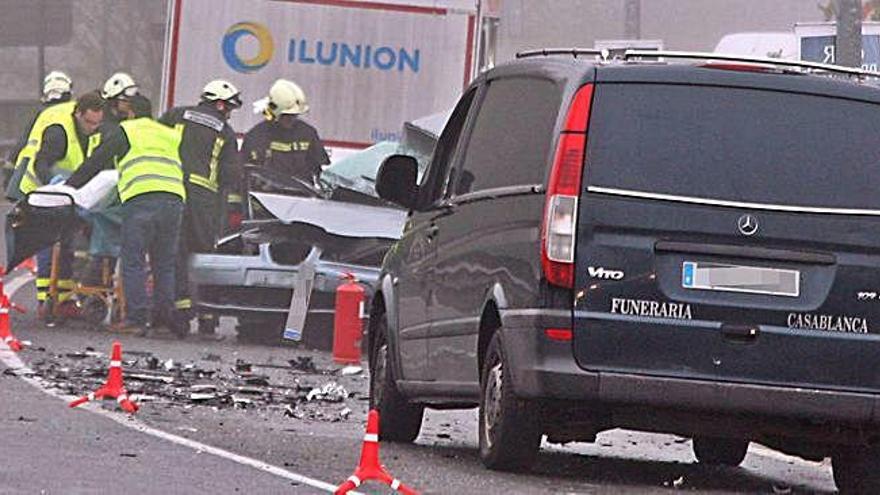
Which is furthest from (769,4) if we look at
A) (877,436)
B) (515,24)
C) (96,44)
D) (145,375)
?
(877,436)

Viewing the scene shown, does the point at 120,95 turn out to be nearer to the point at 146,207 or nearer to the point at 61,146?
the point at 61,146

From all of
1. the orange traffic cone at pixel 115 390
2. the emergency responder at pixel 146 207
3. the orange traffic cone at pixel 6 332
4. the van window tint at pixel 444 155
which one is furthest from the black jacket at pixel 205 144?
the van window tint at pixel 444 155

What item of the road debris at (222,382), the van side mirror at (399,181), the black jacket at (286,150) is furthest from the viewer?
the black jacket at (286,150)

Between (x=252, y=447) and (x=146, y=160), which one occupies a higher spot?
(x=146, y=160)

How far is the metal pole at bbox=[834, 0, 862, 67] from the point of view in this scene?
19.9m

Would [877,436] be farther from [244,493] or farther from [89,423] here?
[89,423]

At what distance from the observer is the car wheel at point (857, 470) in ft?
34.7

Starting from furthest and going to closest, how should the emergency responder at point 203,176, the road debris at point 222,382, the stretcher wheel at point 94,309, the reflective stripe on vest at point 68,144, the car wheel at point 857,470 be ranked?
1. the reflective stripe on vest at point 68,144
2. the stretcher wheel at point 94,309
3. the emergency responder at point 203,176
4. the road debris at point 222,382
5. the car wheel at point 857,470

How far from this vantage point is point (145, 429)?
464 inches

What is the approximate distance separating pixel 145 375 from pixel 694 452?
14.4 ft

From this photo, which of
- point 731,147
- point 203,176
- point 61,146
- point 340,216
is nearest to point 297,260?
point 340,216

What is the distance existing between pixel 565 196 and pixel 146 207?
424 inches

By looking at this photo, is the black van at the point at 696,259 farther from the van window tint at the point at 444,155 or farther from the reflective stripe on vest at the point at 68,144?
the reflective stripe on vest at the point at 68,144

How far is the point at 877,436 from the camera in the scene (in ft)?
33.3
